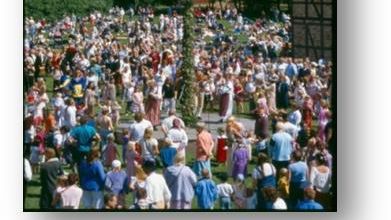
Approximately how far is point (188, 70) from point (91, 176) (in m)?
1.89

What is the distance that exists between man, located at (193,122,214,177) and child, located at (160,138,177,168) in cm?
31

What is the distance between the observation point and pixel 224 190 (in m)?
21.5

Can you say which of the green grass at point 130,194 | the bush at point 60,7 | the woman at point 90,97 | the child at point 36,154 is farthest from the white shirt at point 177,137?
the bush at point 60,7

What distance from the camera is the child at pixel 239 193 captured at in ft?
70.6

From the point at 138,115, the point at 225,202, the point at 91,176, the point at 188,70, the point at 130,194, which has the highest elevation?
the point at 188,70

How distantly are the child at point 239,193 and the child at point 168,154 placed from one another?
35.0 inches

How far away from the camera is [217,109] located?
21.6 metres

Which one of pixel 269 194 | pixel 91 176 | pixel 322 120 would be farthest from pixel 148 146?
pixel 322 120

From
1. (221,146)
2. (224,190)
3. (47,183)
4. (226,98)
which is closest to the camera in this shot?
(47,183)

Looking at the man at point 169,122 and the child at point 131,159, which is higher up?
the man at point 169,122

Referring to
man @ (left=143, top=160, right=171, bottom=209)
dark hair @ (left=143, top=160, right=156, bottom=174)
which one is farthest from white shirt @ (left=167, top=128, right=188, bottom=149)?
man @ (left=143, top=160, right=171, bottom=209)

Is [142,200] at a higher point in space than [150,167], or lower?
lower

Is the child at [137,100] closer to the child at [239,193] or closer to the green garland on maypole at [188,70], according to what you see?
the green garland on maypole at [188,70]

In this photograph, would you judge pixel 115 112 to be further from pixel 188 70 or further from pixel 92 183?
pixel 188 70
